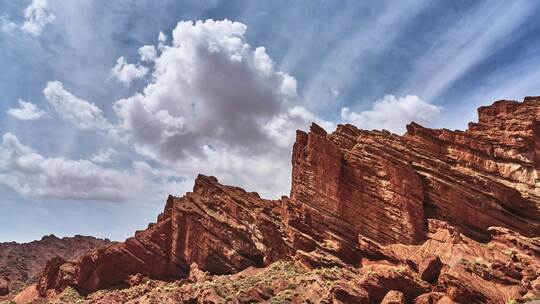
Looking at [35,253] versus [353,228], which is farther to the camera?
[35,253]

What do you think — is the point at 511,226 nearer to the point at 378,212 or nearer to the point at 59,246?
the point at 378,212

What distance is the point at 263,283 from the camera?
46.4 meters

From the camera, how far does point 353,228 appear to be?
176 feet

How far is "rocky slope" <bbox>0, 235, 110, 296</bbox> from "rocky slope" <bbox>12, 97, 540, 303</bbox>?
40.7 m

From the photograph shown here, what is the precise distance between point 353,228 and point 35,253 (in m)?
111

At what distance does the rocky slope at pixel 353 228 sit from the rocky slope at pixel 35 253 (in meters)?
40.7

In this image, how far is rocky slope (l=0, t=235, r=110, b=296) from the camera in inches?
3989

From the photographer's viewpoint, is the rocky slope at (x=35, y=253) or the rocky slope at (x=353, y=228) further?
the rocky slope at (x=35, y=253)

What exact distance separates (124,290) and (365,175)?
34914 millimetres

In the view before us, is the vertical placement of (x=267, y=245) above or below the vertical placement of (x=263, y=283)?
above

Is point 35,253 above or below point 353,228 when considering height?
above

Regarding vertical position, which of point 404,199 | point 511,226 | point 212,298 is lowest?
point 212,298

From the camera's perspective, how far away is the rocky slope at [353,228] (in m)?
45.2

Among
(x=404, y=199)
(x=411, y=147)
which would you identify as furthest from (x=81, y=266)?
(x=411, y=147)
